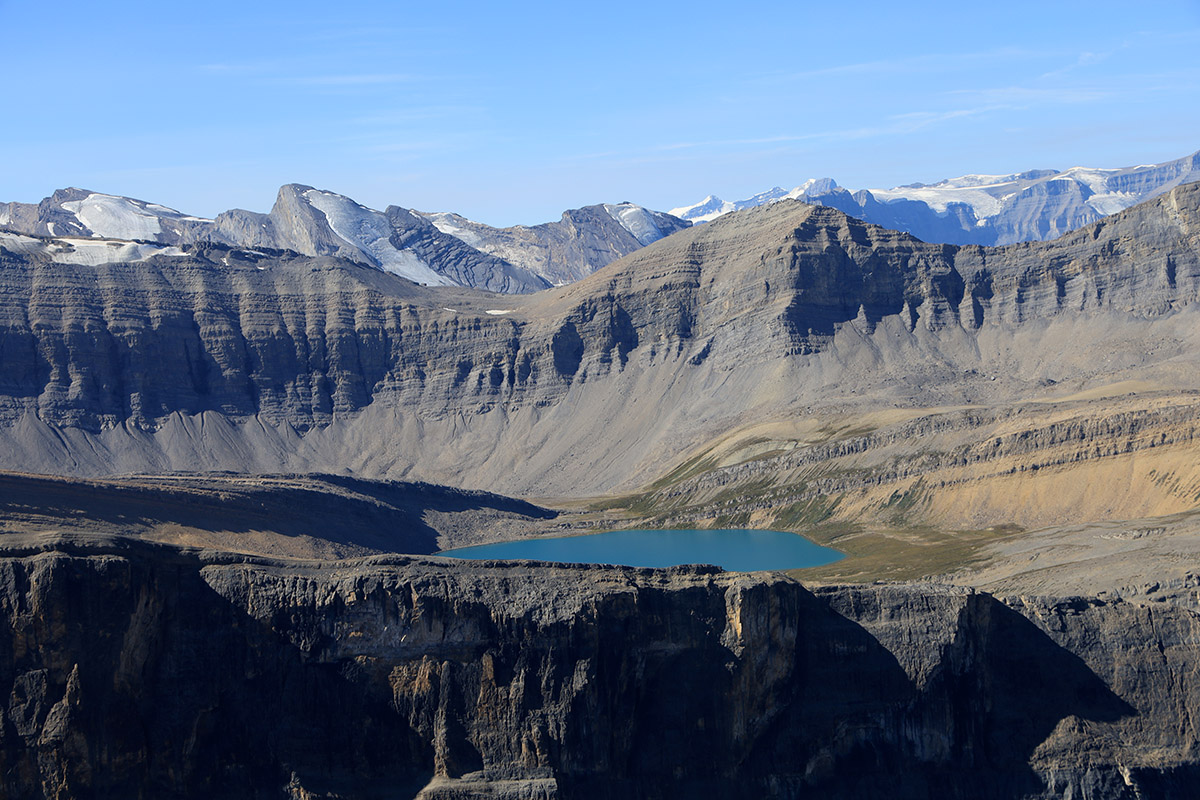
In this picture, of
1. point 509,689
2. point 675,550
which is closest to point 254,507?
point 675,550

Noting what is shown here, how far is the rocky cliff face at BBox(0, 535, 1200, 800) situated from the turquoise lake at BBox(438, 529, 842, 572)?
226ft

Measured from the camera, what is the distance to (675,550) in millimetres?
156625

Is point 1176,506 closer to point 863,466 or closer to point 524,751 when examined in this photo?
point 863,466

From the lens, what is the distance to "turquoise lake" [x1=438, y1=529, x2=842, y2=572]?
14338cm

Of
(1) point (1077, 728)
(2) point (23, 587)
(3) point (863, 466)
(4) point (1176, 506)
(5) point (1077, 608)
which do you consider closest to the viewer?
(2) point (23, 587)

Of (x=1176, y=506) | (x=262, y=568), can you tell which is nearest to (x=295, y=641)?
(x=262, y=568)

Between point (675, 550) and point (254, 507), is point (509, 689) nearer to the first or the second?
point (254, 507)

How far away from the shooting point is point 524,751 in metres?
59.0

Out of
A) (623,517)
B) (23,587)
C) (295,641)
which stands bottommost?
(623,517)

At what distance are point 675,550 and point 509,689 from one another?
98.2m

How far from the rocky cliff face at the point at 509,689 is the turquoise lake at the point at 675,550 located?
69.0m

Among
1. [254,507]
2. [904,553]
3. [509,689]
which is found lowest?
[904,553]

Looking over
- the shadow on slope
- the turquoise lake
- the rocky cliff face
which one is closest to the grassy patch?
the turquoise lake

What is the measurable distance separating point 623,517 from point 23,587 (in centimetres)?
13987
